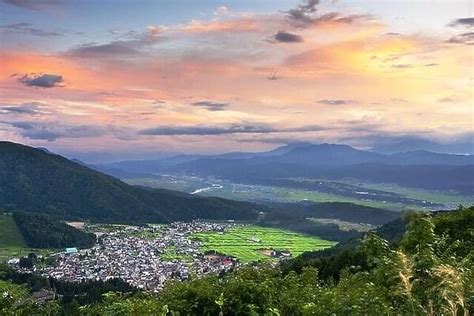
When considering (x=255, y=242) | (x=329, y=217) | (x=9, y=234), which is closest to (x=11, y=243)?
(x=9, y=234)

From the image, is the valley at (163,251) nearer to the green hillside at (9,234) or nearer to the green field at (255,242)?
the green field at (255,242)

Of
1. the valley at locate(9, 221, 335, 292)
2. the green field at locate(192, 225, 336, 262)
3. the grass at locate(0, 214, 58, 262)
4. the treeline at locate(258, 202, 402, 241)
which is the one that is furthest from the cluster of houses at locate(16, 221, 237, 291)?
the treeline at locate(258, 202, 402, 241)

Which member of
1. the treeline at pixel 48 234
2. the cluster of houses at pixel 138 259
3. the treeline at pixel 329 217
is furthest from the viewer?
the treeline at pixel 329 217

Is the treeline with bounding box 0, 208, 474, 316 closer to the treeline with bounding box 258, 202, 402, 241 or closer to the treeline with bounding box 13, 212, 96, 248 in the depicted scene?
the treeline with bounding box 258, 202, 402, 241

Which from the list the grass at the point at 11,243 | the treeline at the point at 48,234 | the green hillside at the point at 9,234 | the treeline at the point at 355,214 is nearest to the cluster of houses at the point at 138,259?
the treeline at the point at 48,234

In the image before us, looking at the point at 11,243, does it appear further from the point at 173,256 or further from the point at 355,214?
the point at 355,214

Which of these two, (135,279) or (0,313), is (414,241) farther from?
(135,279)

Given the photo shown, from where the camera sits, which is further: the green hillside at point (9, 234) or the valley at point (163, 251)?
the green hillside at point (9, 234)
